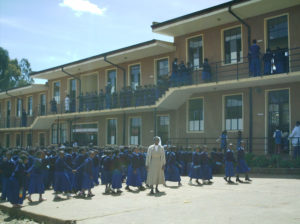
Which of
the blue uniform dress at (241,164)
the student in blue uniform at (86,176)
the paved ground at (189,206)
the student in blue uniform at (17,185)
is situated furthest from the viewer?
the blue uniform dress at (241,164)

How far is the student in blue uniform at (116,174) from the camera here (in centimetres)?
1210

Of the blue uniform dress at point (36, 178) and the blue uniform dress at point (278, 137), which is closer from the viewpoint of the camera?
the blue uniform dress at point (36, 178)

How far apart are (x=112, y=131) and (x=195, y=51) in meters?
9.42

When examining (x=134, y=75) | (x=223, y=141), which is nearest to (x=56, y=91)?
(x=134, y=75)

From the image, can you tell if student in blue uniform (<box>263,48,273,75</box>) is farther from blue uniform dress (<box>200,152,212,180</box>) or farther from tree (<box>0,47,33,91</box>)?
tree (<box>0,47,33,91</box>)

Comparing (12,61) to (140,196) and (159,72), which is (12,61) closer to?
(159,72)

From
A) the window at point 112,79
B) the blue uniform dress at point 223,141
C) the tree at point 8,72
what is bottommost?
the blue uniform dress at point 223,141

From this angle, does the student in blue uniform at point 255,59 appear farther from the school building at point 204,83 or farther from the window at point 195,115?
the window at point 195,115

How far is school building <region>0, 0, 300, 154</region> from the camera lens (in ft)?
59.3

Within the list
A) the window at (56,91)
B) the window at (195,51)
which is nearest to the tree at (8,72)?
the window at (56,91)

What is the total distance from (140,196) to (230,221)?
4406 millimetres

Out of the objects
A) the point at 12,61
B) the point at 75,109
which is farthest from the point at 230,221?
the point at 12,61

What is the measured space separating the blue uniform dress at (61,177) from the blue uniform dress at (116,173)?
142 cm

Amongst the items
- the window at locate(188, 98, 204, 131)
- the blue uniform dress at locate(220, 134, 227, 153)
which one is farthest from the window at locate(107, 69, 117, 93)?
the blue uniform dress at locate(220, 134, 227, 153)
